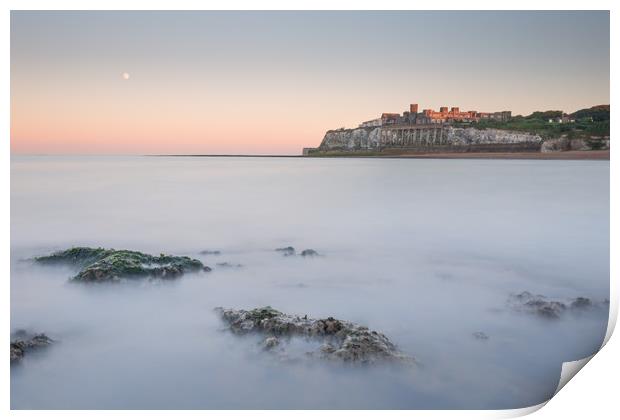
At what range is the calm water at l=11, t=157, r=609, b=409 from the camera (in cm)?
208

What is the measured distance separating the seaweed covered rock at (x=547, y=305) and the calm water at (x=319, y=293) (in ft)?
0.31

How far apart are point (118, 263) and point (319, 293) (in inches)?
53.7

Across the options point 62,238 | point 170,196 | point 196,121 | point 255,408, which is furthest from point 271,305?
point 170,196

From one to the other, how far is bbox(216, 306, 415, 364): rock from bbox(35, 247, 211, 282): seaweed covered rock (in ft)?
2.26

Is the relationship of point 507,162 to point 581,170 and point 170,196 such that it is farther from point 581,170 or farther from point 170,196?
point 170,196

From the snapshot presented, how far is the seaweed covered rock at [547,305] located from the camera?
2.67 meters

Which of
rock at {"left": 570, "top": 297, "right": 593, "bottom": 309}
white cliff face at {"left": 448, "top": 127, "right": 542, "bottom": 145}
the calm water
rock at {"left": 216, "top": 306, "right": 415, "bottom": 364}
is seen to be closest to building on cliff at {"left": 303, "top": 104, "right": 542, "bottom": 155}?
white cliff face at {"left": 448, "top": 127, "right": 542, "bottom": 145}

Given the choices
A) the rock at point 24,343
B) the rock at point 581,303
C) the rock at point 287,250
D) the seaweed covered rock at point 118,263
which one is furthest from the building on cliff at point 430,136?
the rock at point 24,343

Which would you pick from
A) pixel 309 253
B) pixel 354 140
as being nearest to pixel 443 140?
pixel 354 140

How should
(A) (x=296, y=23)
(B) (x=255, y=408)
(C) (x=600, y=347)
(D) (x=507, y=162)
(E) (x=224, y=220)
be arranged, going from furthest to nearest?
(D) (x=507, y=162) < (E) (x=224, y=220) < (A) (x=296, y=23) < (C) (x=600, y=347) < (B) (x=255, y=408)

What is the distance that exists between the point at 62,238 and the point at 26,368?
1.82 m

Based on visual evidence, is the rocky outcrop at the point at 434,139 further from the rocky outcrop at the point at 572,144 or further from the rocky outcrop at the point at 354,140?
the rocky outcrop at the point at 572,144

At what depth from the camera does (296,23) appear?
3.15 meters

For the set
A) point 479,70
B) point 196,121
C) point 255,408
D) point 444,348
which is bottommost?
point 255,408
